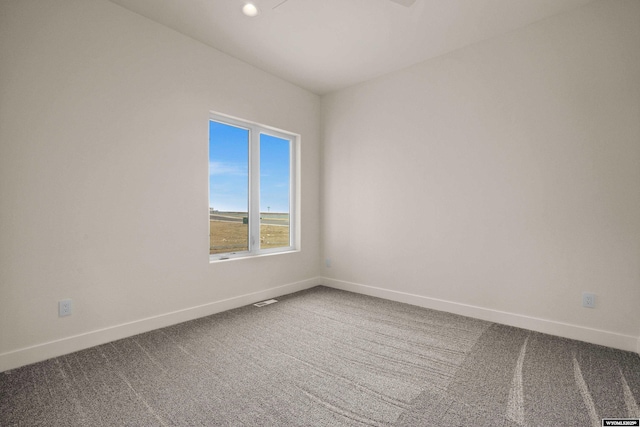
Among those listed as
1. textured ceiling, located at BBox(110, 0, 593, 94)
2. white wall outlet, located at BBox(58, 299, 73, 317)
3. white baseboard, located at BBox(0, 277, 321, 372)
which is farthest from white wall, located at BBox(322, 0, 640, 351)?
white wall outlet, located at BBox(58, 299, 73, 317)

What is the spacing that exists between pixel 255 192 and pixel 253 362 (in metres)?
2.02

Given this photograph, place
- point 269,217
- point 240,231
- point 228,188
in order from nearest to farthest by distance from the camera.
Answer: point 228,188 → point 240,231 → point 269,217

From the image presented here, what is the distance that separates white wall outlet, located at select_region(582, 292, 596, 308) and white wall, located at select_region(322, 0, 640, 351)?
39 millimetres

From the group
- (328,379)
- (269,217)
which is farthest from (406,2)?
(328,379)

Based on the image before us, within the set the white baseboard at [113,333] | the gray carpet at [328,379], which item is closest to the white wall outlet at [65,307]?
the white baseboard at [113,333]

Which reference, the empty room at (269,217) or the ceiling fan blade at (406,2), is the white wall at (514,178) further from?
the ceiling fan blade at (406,2)

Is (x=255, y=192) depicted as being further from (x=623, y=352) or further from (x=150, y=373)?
(x=623, y=352)

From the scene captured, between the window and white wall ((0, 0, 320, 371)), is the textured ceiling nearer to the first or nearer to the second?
white wall ((0, 0, 320, 371))

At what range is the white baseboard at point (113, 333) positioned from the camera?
2055mm

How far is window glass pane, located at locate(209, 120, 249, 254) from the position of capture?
3307mm

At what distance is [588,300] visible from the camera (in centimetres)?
250

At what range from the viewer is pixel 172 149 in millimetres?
2838

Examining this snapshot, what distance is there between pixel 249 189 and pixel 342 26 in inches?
76.9

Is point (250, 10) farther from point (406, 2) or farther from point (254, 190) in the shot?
point (254, 190)
